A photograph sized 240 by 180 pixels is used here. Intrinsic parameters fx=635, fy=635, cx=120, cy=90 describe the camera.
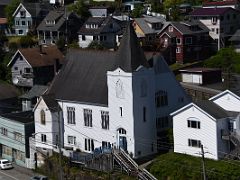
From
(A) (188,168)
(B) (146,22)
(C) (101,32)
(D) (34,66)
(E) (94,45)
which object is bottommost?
(A) (188,168)

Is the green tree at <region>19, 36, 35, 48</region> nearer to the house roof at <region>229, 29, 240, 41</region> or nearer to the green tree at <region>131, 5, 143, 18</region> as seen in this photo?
the green tree at <region>131, 5, 143, 18</region>

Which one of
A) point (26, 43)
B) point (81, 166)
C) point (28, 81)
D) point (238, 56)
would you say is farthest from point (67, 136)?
point (26, 43)

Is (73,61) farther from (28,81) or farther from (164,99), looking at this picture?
(28,81)

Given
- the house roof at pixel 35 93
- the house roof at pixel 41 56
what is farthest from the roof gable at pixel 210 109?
the house roof at pixel 41 56

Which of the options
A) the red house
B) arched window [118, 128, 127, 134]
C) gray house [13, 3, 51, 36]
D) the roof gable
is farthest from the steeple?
gray house [13, 3, 51, 36]

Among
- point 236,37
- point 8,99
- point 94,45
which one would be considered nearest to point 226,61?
point 236,37

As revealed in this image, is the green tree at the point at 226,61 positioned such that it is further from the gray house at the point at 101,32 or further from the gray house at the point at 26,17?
the gray house at the point at 26,17

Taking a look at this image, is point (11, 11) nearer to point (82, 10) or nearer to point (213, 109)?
point (82, 10)

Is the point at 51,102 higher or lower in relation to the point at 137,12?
lower
